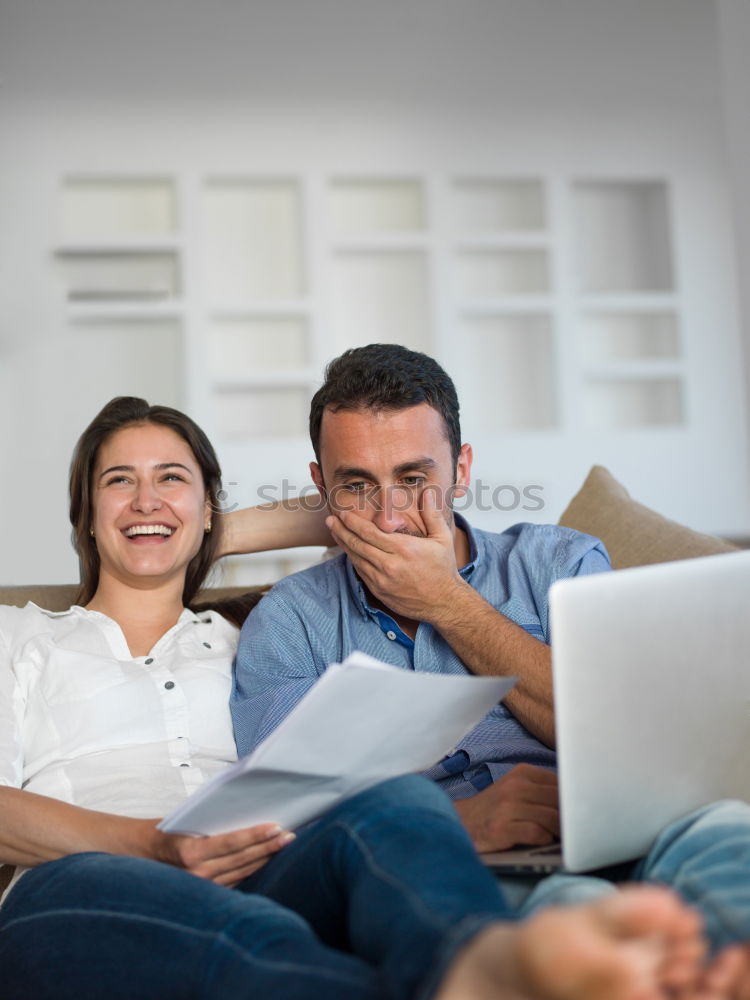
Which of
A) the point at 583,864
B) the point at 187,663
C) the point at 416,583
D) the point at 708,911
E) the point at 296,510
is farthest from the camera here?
the point at 296,510

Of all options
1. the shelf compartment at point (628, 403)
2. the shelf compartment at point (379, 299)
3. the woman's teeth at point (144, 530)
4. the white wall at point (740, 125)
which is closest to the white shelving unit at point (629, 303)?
the shelf compartment at point (628, 403)

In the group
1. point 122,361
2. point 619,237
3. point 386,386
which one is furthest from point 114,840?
point 619,237

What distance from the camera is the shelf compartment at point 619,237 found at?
17.8 ft

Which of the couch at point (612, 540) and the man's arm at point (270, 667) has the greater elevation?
the couch at point (612, 540)

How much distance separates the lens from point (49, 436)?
4.60 meters

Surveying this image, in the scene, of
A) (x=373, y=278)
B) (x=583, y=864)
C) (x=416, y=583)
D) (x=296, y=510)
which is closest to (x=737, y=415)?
(x=373, y=278)

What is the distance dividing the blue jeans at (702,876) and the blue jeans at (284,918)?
0.44 ft

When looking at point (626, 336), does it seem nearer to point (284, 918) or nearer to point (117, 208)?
point (117, 208)

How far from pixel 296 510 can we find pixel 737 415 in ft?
11.6

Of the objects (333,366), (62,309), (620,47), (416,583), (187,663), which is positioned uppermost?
(620,47)

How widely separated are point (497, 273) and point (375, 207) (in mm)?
667

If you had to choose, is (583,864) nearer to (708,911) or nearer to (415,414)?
(708,911)

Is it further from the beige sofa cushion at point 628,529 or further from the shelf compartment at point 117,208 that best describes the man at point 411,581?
the shelf compartment at point 117,208

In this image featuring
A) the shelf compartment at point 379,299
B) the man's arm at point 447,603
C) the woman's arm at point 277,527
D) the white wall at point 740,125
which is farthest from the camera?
the shelf compartment at point 379,299
